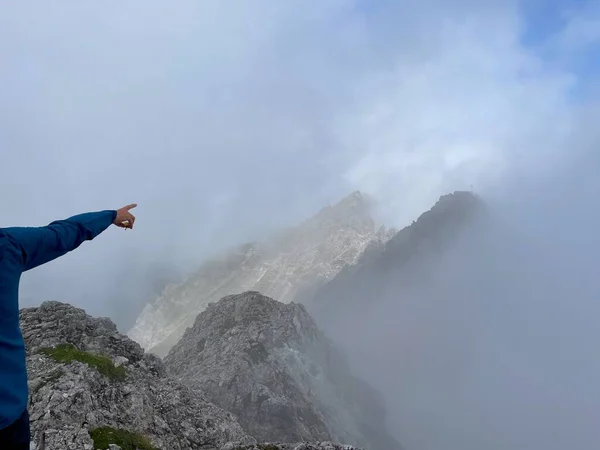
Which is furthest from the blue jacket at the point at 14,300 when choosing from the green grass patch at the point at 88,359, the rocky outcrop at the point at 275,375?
the rocky outcrop at the point at 275,375

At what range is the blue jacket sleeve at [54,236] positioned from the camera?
6887 millimetres

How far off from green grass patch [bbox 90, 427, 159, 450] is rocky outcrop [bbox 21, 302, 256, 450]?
10 centimetres

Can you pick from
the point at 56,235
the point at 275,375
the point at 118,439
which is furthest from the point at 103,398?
the point at 275,375

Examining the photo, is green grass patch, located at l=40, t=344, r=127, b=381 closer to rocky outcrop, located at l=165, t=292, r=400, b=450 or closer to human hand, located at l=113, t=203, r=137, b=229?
human hand, located at l=113, t=203, r=137, b=229

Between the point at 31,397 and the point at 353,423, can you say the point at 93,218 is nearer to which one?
the point at 31,397

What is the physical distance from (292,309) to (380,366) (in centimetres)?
11336

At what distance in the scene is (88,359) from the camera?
78.1 feet

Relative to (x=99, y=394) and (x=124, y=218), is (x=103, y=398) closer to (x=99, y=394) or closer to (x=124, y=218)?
(x=99, y=394)

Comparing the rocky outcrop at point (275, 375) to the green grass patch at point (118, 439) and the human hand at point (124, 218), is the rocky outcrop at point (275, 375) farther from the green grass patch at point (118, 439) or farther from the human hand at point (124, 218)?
the human hand at point (124, 218)

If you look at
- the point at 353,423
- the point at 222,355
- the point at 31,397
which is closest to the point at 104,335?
the point at 31,397

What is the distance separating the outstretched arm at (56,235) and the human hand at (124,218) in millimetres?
281

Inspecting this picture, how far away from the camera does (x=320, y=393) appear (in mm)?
79562

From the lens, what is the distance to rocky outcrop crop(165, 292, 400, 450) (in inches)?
2189

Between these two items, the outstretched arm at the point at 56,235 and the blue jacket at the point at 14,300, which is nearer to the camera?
the blue jacket at the point at 14,300
